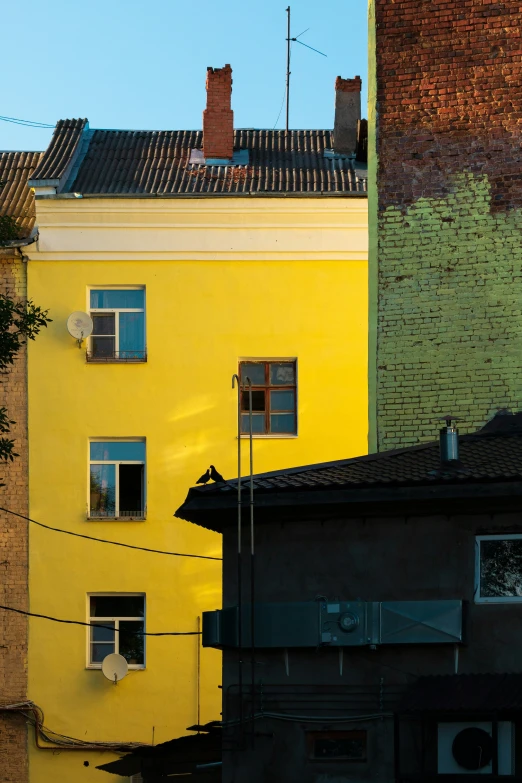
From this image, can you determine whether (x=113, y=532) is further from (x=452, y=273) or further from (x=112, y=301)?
(x=452, y=273)

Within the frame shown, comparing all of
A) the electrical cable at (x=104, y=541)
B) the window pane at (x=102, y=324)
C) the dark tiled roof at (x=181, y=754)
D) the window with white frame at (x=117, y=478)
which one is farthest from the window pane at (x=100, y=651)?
the dark tiled roof at (x=181, y=754)

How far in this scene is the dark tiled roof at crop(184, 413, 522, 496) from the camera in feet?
52.2

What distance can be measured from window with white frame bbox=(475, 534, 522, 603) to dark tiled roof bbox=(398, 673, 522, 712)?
2.76 ft

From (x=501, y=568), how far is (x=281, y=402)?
1212cm

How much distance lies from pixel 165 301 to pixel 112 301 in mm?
1019

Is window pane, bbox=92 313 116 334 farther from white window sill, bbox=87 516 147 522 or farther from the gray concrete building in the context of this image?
the gray concrete building

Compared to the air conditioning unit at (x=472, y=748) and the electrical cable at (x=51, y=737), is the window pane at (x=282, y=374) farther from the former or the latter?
the air conditioning unit at (x=472, y=748)

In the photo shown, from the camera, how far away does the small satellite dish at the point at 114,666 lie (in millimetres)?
26016

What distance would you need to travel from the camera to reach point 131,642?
26.8 meters

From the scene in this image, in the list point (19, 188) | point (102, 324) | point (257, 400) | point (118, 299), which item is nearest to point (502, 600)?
point (257, 400)

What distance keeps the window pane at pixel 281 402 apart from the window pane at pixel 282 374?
0.71ft

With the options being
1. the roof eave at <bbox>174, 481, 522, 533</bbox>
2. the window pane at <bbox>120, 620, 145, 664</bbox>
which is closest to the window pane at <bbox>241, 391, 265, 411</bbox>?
the window pane at <bbox>120, 620, 145, 664</bbox>

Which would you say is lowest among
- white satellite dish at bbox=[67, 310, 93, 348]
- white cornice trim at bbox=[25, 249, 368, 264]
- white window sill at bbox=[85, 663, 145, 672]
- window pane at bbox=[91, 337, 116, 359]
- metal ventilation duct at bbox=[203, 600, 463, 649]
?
white window sill at bbox=[85, 663, 145, 672]

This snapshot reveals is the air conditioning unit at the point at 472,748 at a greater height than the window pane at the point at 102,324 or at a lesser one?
lesser
